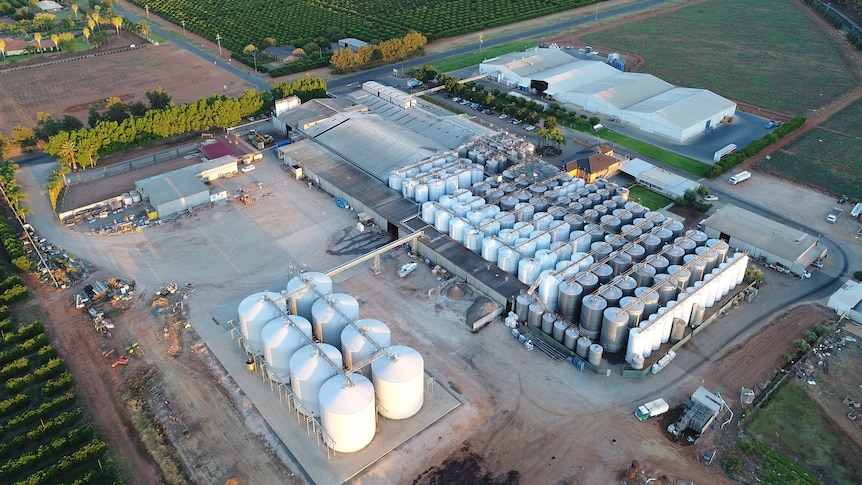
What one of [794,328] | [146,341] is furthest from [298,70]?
[794,328]

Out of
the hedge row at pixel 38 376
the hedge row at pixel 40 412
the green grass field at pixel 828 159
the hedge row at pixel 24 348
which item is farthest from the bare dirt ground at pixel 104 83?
the green grass field at pixel 828 159

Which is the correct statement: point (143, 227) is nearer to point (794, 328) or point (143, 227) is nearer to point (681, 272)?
point (681, 272)

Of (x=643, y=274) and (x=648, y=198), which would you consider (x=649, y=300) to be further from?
(x=648, y=198)

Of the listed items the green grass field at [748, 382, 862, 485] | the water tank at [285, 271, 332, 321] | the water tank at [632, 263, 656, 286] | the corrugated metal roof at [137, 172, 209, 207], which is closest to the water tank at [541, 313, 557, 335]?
the water tank at [632, 263, 656, 286]

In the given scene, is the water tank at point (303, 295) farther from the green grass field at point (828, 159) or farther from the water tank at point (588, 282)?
the green grass field at point (828, 159)

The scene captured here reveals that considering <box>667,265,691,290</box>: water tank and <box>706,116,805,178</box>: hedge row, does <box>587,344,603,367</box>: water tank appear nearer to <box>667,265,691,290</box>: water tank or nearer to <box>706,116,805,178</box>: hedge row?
<box>667,265,691,290</box>: water tank

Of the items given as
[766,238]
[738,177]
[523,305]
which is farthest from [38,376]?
[738,177]
